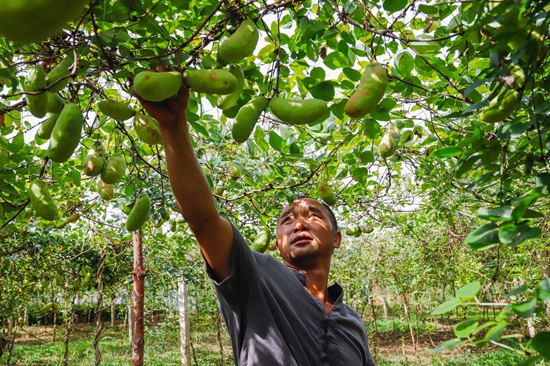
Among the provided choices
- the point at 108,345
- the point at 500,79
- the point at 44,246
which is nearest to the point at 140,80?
the point at 500,79

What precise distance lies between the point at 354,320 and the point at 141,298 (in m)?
2.26

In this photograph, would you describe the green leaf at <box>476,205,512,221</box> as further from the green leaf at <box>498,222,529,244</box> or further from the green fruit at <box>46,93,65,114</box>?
the green fruit at <box>46,93,65,114</box>

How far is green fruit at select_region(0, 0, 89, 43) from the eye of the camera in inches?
30.7

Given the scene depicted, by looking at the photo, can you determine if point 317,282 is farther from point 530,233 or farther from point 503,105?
point 530,233

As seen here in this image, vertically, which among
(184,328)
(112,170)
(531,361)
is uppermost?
(184,328)

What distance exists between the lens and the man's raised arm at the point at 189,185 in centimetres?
116

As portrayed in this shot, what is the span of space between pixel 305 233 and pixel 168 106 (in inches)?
39.2

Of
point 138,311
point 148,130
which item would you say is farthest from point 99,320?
point 148,130

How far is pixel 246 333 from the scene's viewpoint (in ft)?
4.81

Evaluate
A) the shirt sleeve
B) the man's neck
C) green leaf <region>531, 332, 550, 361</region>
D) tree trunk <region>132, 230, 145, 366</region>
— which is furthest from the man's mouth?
tree trunk <region>132, 230, 145, 366</region>

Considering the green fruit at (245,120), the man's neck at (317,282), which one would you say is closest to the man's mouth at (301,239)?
the man's neck at (317,282)

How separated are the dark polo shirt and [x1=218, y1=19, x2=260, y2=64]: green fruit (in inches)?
22.9

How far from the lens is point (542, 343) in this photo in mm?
543

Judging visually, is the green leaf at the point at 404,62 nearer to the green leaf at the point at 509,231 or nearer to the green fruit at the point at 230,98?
the green fruit at the point at 230,98
